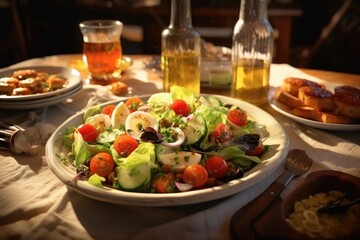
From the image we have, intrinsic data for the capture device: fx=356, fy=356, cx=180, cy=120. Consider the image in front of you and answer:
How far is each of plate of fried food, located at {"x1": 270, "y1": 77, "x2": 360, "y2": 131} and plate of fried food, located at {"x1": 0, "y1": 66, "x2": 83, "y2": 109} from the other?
81 centimetres

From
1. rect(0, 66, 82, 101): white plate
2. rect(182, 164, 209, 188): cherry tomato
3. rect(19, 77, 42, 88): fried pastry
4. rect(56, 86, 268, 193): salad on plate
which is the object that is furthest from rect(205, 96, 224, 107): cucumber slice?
rect(19, 77, 42, 88): fried pastry

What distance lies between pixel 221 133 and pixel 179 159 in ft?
0.57

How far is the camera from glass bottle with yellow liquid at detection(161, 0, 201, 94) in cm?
143

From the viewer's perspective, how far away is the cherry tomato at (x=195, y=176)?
2.59ft

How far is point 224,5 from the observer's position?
14.8 ft

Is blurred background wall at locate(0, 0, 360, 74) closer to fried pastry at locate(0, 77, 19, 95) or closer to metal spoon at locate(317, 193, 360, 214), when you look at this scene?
fried pastry at locate(0, 77, 19, 95)

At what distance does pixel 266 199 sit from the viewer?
2.57ft

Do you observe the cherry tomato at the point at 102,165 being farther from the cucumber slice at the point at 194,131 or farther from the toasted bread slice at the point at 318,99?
the toasted bread slice at the point at 318,99

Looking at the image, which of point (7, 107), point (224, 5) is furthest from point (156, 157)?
point (224, 5)

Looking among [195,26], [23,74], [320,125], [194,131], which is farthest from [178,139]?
[195,26]

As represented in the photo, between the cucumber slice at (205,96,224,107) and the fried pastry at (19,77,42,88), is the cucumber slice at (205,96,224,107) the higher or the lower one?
the lower one

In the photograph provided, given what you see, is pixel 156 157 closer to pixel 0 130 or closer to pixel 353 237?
pixel 353 237

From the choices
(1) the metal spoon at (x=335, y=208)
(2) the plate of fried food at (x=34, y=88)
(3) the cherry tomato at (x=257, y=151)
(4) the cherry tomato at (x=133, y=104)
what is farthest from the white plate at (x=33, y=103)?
(1) the metal spoon at (x=335, y=208)

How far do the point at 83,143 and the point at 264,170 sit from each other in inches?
17.9
